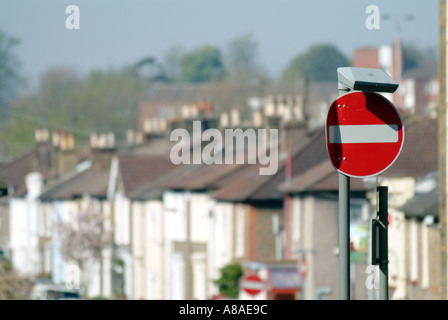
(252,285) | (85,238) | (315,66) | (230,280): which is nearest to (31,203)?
(85,238)

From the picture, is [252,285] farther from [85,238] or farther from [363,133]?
[85,238]

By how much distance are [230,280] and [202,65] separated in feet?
361

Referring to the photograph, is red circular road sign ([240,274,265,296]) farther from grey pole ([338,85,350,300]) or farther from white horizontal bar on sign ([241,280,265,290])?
grey pole ([338,85,350,300])

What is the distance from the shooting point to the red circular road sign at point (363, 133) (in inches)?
266

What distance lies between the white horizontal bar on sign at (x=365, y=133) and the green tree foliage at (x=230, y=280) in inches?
1179

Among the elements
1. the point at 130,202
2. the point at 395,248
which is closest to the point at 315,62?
the point at 130,202

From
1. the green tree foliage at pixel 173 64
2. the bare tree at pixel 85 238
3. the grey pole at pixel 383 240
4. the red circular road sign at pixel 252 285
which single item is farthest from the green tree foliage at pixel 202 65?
the grey pole at pixel 383 240

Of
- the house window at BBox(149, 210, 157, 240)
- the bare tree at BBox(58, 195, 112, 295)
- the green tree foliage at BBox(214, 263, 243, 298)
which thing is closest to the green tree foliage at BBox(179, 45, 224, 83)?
the bare tree at BBox(58, 195, 112, 295)

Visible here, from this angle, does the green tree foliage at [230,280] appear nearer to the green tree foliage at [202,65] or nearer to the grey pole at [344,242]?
the grey pole at [344,242]

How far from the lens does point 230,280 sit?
37.1 meters

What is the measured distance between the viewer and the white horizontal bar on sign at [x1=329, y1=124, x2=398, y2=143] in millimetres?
6758

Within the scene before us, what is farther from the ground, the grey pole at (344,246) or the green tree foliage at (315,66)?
the green tree foliage at (315,66)

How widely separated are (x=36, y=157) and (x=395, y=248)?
4970cm
